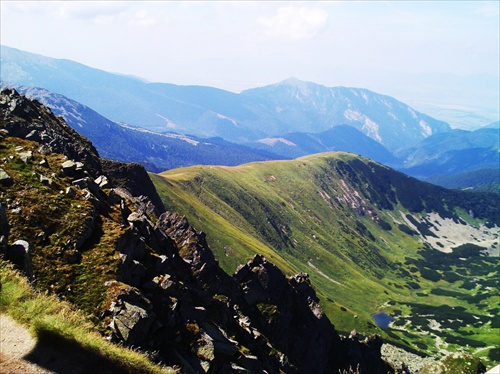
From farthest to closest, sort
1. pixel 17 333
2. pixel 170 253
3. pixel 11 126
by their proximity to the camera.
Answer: pixel 11 126 < pixel 170 253 < pixel 17 333

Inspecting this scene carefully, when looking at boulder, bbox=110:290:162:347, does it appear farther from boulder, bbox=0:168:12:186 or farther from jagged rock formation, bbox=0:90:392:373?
boulder, bbox=0:168:12:186

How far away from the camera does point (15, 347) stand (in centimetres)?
1384

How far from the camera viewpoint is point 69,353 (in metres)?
14.6

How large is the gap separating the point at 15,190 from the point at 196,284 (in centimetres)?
2294

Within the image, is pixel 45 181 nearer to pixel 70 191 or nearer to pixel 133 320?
pixel 70 191

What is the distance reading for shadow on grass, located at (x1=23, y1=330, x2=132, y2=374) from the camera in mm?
13875

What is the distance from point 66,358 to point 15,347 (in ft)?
5.74

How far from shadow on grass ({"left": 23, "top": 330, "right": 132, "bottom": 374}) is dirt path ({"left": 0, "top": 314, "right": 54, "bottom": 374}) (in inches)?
7.1

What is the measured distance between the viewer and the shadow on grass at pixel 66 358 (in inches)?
546

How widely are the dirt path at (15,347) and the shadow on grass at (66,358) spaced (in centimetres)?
18

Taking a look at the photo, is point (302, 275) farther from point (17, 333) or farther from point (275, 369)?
point (17, 333)

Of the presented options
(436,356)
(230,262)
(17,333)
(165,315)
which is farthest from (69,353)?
(436,356)

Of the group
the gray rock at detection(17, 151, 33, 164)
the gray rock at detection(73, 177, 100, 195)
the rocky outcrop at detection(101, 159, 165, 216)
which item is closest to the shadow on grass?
the gray rock at detection(73, 177, 100, 195)

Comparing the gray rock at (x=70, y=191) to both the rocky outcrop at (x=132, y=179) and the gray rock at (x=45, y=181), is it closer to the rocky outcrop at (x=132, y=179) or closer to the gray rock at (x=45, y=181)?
the gray rock at (x=45, y=181)
